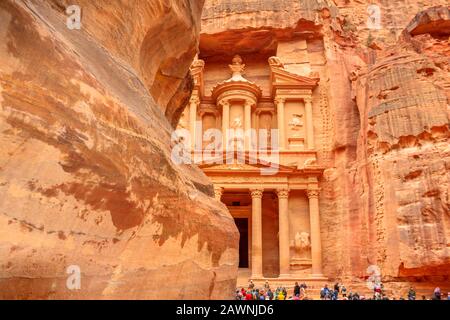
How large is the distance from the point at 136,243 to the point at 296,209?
66.8ft

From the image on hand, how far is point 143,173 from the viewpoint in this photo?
2.49 m

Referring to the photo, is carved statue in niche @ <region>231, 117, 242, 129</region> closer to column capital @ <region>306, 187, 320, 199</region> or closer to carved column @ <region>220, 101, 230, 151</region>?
carved column @ <region>220, 101, 230, 151</region>

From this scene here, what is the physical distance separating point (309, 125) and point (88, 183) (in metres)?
22.7

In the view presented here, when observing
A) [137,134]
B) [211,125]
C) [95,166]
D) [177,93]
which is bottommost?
[95,166]

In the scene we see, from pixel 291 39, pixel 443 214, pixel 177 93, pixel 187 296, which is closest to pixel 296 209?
pixel 443 214

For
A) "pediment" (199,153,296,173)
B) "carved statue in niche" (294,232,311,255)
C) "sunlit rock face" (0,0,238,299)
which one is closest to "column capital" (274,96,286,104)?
"pediment" (199,153,296,173)

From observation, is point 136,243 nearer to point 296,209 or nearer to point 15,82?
point 15,82

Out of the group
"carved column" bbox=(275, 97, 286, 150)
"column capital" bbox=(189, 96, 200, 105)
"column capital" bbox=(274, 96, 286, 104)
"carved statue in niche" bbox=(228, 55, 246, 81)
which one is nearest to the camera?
"carved column" bbox=(275, 97, 286, 150)

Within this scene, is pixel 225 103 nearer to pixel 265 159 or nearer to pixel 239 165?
pixel 265 159

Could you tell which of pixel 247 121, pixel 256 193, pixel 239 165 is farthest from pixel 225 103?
pixel 256 193

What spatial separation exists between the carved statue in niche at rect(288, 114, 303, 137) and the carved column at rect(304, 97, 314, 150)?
22.4 inches

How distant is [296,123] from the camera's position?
24672 mm

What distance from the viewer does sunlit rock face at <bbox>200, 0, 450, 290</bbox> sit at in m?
14.7

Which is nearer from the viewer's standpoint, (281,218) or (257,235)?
(257,235)
